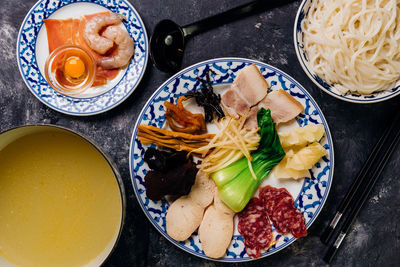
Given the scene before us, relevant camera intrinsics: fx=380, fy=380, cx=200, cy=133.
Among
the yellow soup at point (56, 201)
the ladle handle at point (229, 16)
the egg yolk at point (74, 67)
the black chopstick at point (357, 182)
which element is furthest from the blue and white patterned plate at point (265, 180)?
the egg yolk at point (74, 67)

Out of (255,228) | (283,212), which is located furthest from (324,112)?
(255,228)

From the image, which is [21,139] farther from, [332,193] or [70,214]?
[332,193]

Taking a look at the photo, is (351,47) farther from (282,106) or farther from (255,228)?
(255,228)

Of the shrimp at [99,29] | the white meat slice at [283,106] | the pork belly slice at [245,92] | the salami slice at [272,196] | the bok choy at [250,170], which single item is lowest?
the salami slice at [272,196]

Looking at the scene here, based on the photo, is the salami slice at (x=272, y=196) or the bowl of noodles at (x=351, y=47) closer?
the bowl of noodles at (x=351, y=47)

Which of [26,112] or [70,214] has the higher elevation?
[26,112]

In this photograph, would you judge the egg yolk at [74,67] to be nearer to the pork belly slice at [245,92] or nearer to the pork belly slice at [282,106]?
the pork belly slice at [245,92]

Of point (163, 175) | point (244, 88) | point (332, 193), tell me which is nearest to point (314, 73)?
point (244, 88)
